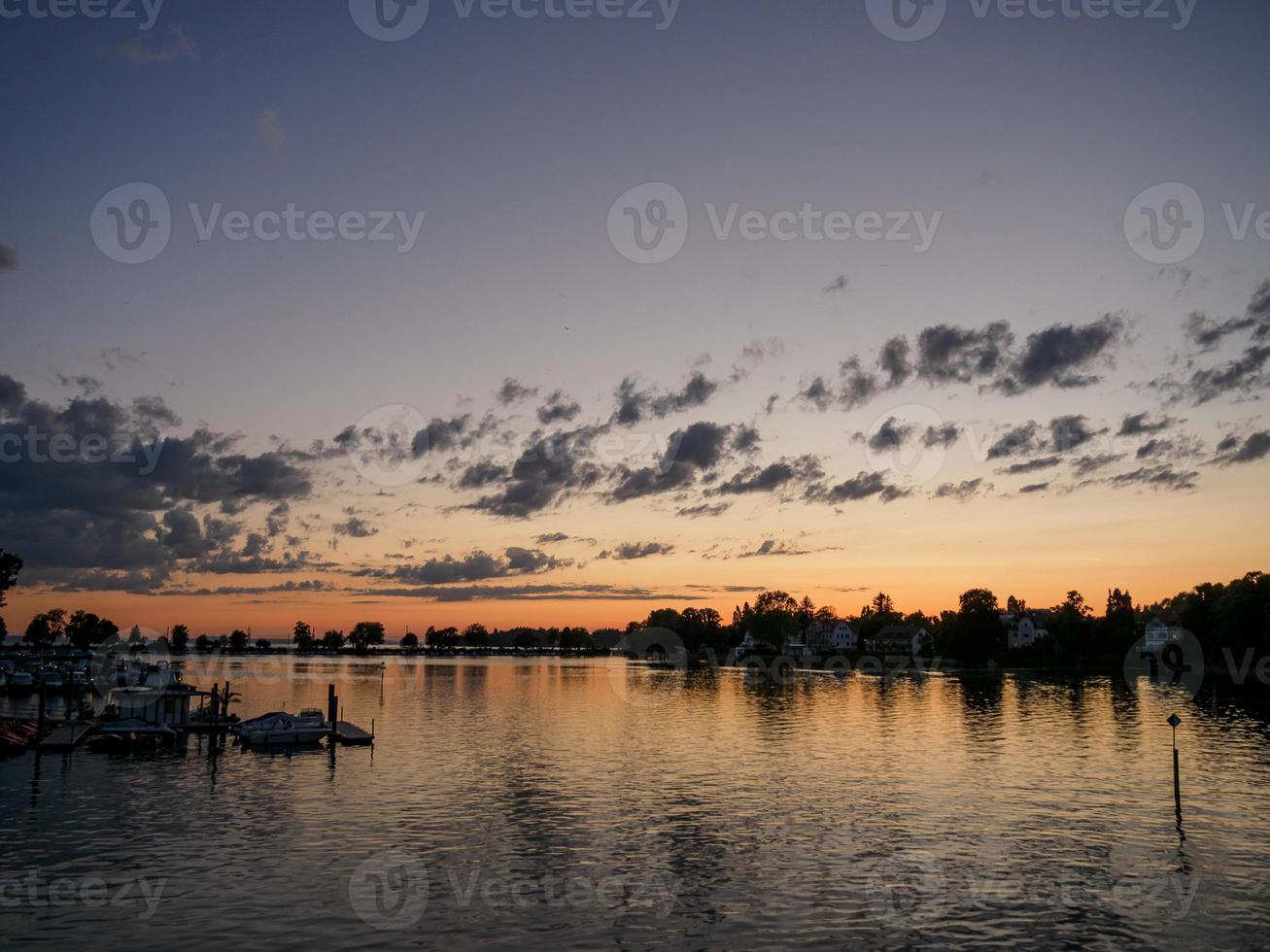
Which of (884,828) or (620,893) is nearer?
(620,893)

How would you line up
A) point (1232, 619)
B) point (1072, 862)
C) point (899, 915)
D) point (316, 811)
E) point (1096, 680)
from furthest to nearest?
point (1096, 680), point (1232, 619), point (316, 811), point (1072, 862), point (899, 915)

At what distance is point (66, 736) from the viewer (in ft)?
252

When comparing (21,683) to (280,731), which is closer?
(280,731)

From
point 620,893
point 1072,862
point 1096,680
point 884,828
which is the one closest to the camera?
point 620,893

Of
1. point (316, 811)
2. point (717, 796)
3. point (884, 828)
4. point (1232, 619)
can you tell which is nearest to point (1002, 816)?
point (884, 828)

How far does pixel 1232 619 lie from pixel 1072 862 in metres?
129

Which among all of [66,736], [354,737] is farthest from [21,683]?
[354,737]

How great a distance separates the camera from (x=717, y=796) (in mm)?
58188

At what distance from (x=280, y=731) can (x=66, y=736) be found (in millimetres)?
17669

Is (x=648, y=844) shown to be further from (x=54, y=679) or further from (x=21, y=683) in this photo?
(x=21, y=683)

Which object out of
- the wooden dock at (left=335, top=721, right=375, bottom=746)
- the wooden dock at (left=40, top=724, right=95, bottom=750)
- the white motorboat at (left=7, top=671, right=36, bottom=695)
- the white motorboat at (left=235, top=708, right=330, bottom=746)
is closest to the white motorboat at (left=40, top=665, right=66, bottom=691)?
the white motorboat at (left=7, top=671, right=36, bottom=695)

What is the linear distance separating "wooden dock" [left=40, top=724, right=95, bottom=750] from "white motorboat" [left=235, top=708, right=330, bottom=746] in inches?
498

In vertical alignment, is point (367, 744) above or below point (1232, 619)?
below

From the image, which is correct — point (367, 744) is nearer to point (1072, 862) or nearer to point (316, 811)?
point (316, 811)
